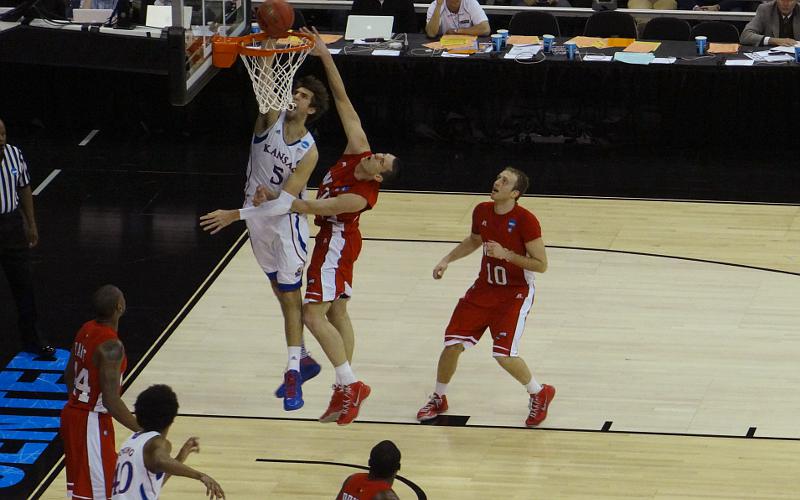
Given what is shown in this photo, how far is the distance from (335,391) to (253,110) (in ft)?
22.0

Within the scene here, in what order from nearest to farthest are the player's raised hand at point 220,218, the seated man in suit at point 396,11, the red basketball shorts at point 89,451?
the red basketball shorts at point 89,451
the player's raised hand at point 220,218
the seated man in suit at point 396,11

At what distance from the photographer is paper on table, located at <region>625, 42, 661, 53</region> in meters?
14.0

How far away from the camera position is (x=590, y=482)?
7824 mm

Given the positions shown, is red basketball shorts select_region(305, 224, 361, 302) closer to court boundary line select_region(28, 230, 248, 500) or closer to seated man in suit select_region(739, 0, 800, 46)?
court boundary line select_region(28, 230, 248, 500)

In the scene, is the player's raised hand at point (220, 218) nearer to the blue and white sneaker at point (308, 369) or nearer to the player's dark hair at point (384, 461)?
the blue and white sneaker at point (308, 369)

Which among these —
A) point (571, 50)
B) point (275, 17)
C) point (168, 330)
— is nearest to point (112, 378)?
point (275, 17)

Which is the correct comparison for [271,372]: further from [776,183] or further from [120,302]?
[776,183]

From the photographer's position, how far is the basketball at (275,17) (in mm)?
7578

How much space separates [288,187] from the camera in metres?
7.78

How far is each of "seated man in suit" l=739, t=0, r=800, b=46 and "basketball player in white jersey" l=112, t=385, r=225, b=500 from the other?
9585mm

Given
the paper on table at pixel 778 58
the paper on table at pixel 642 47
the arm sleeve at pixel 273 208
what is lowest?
the paper on table at pixel 642 47

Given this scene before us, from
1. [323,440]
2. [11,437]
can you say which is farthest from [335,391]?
[11,437]

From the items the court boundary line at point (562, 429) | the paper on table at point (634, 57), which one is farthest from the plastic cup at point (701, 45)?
the court boundary line at point (562, 429)

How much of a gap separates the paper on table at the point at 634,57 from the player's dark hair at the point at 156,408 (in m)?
8.47
